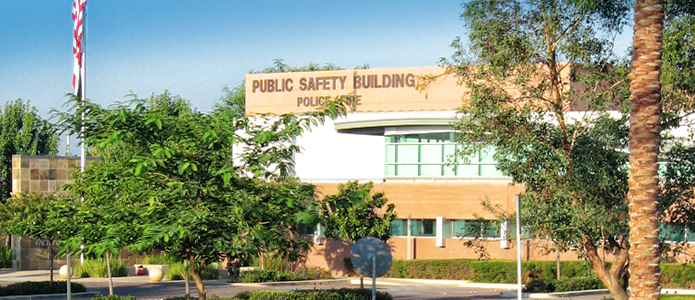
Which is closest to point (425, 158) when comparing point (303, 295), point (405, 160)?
point (405, 160)

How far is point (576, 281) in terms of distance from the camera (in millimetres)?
33688

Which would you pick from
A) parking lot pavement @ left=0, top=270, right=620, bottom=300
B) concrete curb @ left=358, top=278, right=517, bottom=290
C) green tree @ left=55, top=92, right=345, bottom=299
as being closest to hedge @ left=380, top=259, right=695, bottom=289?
concrete curb @ left=358, top=278, right=517, bottom=290

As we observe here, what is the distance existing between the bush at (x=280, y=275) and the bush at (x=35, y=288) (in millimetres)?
8812

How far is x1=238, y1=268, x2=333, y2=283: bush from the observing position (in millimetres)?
38556

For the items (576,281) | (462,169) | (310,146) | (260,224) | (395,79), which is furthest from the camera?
(310,146)

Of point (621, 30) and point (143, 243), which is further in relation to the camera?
point (621, 30)

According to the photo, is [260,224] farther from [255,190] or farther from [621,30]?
[621,30]

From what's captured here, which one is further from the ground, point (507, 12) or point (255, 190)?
point (507, 12)

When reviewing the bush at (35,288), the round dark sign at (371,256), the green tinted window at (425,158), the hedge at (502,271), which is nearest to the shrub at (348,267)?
the hedge at (502,271)

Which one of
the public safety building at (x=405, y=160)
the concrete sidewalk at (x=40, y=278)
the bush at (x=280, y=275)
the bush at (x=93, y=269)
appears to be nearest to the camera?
the concrete sidewalk at (x=40, y=278)

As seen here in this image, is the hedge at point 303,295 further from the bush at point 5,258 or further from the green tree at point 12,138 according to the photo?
the green tree at point 12,138

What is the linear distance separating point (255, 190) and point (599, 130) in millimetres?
7498

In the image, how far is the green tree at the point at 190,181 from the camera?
17.8 m

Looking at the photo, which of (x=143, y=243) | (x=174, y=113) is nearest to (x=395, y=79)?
(x=174, y=113)
